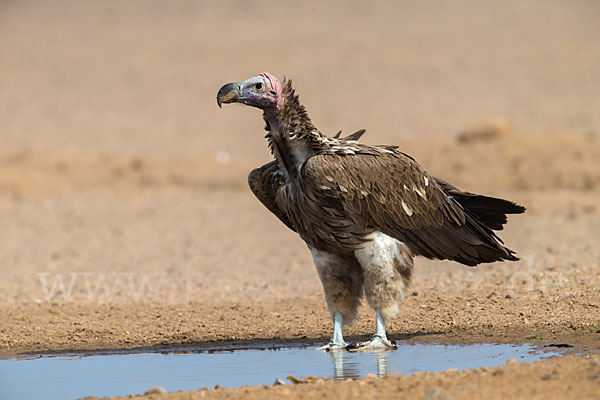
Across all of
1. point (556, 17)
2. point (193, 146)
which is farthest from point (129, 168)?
point (556, 17)

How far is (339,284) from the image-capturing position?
8297mm

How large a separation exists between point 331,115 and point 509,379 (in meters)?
32.5

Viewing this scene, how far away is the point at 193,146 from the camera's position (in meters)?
34.1

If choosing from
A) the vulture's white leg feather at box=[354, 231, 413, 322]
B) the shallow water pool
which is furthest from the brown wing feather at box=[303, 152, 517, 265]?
the shallow water pool

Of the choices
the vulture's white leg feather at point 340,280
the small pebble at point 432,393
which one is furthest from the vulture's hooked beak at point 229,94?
the small pebble at point 432,393

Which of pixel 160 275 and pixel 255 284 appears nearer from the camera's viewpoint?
pixel 255 284

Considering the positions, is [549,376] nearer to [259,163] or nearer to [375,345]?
[375,345]

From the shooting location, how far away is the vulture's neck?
26.2 feet

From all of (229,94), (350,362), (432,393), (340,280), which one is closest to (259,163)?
(340,280)

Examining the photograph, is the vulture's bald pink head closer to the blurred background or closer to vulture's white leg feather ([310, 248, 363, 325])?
vulture's white leg feather ([310, 248, 363, 325])

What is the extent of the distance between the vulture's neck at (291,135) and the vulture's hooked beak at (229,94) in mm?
318

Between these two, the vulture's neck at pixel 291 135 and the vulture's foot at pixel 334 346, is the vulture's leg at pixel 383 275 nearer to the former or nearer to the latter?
the vulture's foot at pixel 334 346

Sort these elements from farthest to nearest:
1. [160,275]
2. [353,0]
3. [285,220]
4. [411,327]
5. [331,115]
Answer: [353,0]
[331,115]
[160,275]
[411,327]
[285,220]

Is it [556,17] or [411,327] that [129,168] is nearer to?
[411,327]
